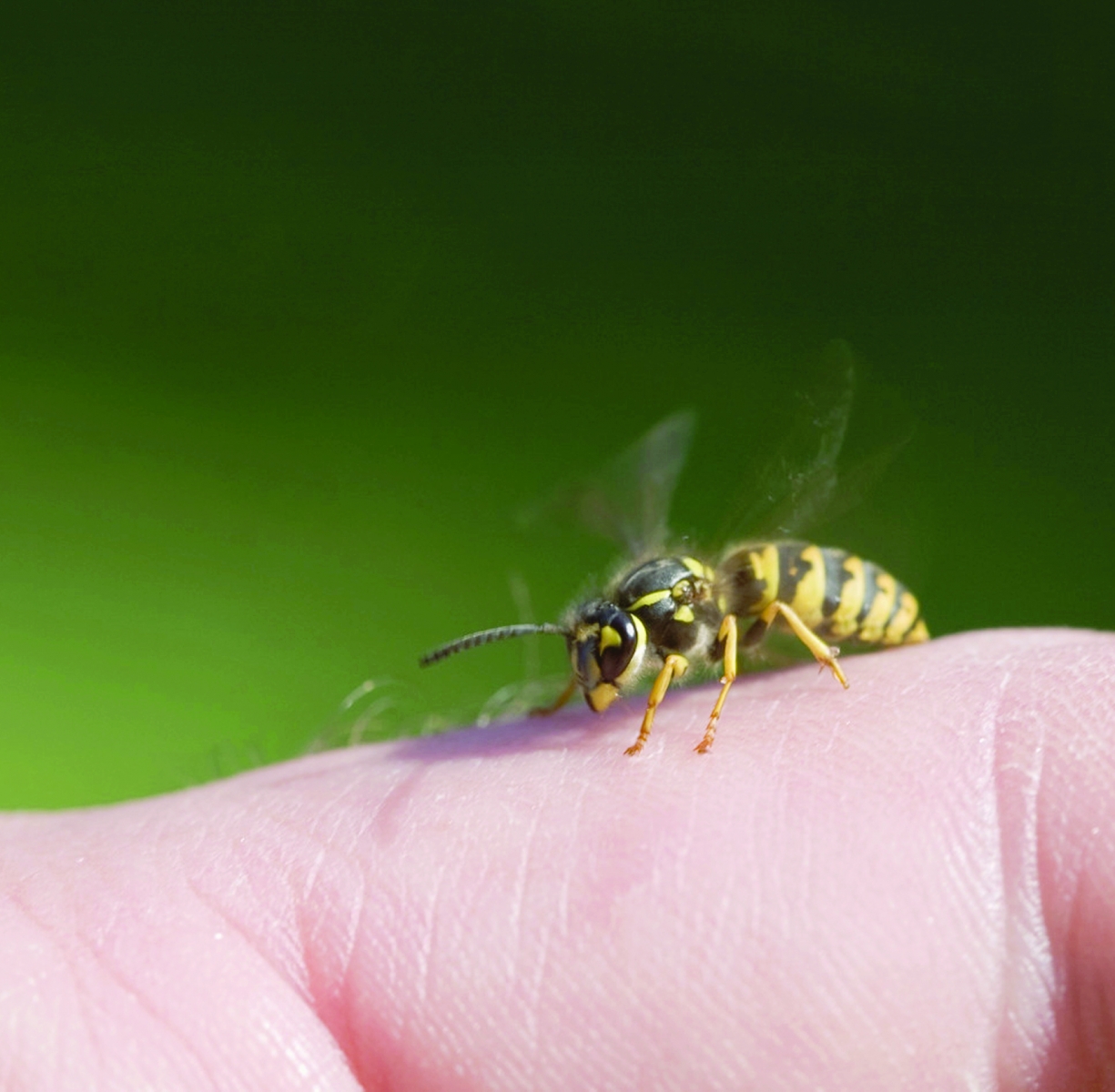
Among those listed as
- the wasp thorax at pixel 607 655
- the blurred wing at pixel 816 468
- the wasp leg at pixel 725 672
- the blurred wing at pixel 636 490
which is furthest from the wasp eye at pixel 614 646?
the blurred wing at pixel 636 490

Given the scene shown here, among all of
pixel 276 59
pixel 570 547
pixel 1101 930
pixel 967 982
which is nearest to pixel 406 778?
pixel 967 982

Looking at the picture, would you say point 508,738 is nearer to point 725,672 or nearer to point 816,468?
point 725,672

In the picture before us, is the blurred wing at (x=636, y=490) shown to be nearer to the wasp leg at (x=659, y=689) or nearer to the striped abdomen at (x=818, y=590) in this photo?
the striped abdomen at (x=818, y=590)

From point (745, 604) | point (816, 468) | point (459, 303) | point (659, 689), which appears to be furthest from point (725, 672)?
→ point (459, 303)

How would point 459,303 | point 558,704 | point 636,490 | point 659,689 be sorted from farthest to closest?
point 459,303 → point 636,490 → point 558,704 → point 659,689

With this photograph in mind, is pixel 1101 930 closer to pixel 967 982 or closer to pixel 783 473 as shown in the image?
pixel 967 982
